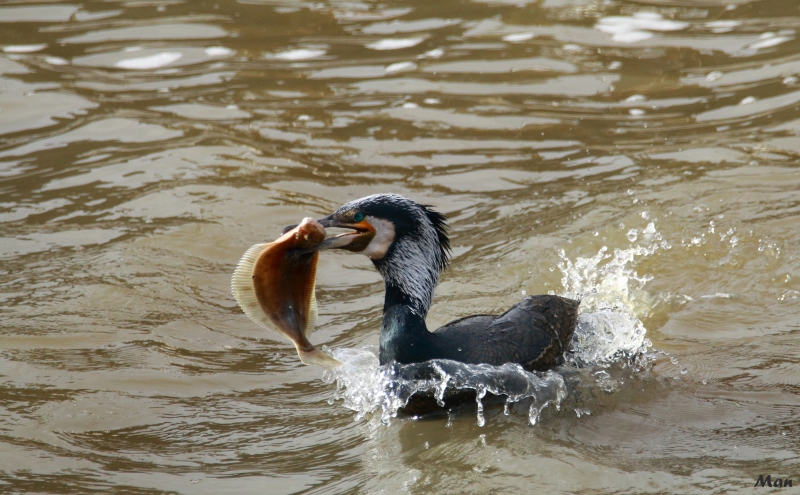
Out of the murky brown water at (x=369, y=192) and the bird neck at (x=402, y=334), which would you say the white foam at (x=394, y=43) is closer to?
the murky brown water at (x=369, y=192)

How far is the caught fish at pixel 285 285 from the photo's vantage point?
175 inches

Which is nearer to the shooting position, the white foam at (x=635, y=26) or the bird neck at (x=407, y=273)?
the bird neck at (x=407, y=273)

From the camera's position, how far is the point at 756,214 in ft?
24.6

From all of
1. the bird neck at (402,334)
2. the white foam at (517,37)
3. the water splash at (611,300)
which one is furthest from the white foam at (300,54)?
the bird neck at (402,334)

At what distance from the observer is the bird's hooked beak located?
4742mm

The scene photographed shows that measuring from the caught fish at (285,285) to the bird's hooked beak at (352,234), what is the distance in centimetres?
17

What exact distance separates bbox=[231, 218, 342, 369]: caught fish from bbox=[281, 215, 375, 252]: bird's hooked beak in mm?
170

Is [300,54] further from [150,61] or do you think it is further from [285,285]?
[285,285]

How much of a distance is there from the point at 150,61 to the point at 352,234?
23.1 feet

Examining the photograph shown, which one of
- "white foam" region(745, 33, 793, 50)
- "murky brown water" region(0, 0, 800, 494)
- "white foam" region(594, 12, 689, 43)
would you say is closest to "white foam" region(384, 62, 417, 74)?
"murky brown water" region(0, 0, 800, 494)

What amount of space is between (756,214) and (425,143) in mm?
3415

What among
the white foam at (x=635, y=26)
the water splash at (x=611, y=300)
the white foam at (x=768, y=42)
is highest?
the white foam at (x=635, y=26)

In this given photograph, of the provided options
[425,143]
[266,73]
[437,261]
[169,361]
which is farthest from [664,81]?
[169,361]

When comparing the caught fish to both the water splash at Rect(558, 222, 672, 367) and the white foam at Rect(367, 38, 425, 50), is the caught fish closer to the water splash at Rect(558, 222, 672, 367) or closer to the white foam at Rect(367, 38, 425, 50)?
the water splash at Rect(558, 222, 672, 367)
